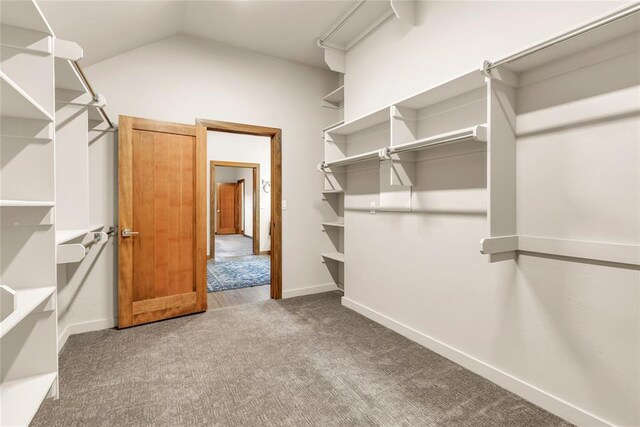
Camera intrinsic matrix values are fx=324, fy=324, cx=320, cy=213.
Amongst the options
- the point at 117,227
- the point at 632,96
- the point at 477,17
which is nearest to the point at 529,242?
the point at 632,96

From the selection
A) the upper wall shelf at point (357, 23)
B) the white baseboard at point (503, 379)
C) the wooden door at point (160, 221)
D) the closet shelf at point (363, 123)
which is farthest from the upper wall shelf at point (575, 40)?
the wooden door at point (160, 221)

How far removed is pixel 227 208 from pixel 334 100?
8.34 meters

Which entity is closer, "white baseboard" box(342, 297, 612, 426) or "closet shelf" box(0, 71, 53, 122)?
"closet shelf" box(0, 71, 53, 122)

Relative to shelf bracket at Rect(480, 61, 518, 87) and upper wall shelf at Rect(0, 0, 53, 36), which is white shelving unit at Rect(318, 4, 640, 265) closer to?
shelf bracket at Rect(480, 61, 518, 87)

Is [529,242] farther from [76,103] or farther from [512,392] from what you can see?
[76,103]

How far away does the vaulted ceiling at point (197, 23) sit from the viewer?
91.0 inches

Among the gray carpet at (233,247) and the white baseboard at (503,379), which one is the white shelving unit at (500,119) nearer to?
the white baseboard at (503,379)

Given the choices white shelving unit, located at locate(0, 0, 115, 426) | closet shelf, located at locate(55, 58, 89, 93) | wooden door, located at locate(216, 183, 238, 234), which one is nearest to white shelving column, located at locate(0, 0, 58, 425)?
white shelving unit, located at locate(0, 0, 115, 426)

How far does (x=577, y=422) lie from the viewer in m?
1.73

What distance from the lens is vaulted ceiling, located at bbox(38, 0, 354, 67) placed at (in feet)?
7.59

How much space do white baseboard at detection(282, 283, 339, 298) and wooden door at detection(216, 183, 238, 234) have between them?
25.8 feet

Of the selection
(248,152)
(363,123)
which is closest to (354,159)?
(363,123)

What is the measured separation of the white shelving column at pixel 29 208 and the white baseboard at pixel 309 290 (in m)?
2.65

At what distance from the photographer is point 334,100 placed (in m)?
4.21
